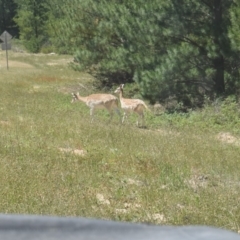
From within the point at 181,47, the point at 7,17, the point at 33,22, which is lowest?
the point at 7,17

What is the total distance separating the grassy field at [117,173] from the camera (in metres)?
6.95

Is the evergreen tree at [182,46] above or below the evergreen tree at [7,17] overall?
above

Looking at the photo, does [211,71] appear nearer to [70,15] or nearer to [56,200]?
[70,15]

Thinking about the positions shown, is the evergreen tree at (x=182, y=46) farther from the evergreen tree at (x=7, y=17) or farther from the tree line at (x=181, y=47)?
the evergreen tree at (x=7, y=17)

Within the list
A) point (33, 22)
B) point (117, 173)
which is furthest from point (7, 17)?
point (117, 173)

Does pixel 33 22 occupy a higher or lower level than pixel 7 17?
higher

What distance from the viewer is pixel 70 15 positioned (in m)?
31.0

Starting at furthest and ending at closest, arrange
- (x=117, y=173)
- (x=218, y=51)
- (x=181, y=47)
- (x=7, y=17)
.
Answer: (x=7, y=17) < (x=181, y=47) < (x=218, y=51) < (x=117, y=173)

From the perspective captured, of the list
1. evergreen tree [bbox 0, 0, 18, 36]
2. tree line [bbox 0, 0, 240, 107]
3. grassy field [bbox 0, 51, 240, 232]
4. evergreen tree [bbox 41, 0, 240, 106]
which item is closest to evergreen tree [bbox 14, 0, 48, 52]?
evergreen tree [bbox 0, 0, 18, 36]

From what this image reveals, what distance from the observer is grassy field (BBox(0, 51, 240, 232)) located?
6945 mm

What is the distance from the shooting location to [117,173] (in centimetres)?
942

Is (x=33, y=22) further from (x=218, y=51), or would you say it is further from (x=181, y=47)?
(x=218, y=51)

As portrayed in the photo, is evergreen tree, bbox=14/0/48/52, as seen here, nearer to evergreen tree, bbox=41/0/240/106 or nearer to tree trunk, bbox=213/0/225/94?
evergreen tree, bbox=41/0/240/106

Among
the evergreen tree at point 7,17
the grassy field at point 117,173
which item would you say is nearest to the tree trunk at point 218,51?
the grassy field at point 117,173
